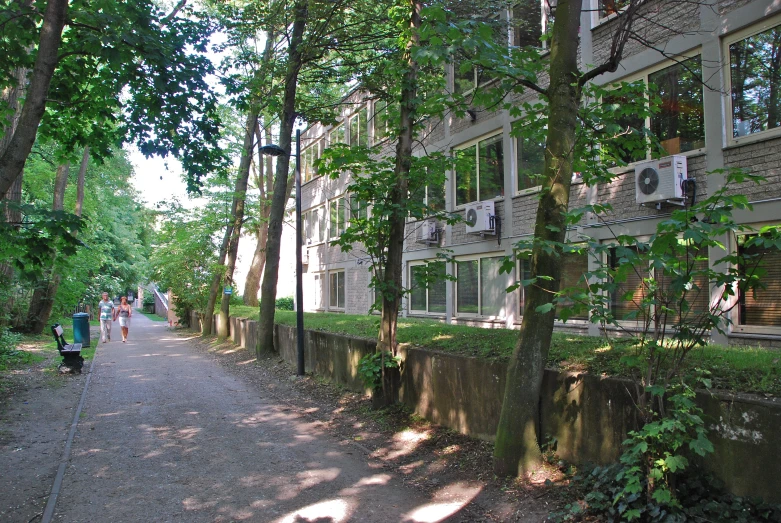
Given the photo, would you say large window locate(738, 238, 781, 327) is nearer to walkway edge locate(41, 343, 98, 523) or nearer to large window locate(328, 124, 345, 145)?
walkway edge locate(41, 343, 98, 523)

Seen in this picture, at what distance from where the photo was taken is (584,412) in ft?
16.9

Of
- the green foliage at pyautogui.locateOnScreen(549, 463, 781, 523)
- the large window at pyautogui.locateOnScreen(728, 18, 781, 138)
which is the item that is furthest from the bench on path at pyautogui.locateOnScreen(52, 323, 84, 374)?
the large window at pyautogui.locateOnScreen(728, 18, 781, 138)

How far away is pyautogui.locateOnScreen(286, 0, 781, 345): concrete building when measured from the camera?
886 centimetres

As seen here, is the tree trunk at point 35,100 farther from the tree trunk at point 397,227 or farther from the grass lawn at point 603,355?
the grass lawn at point 603,355

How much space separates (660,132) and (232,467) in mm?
9279

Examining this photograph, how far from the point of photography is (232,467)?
6.26 meters

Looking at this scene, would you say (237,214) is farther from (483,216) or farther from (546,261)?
(546,261)

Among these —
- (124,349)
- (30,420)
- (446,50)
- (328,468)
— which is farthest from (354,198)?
(124,349)

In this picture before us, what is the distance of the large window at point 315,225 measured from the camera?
88.8 feet

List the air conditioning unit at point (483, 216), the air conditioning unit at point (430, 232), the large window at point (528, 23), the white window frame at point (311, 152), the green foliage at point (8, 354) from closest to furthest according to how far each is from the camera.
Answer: the green foliage at point (8, 354) < the large window at point (528, 23) < the air conditioning unit at point (483, 216) < the air conditioning unit at point (430, 232) < the white window frame at point (311, 152)

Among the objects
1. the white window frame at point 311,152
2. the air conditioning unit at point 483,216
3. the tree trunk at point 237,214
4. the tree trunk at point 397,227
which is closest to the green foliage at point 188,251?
the tree trunk at point 237,214

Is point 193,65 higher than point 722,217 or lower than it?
higher

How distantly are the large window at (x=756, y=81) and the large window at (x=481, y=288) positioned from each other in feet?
21.1

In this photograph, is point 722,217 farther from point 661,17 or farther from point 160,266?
point 160,266
